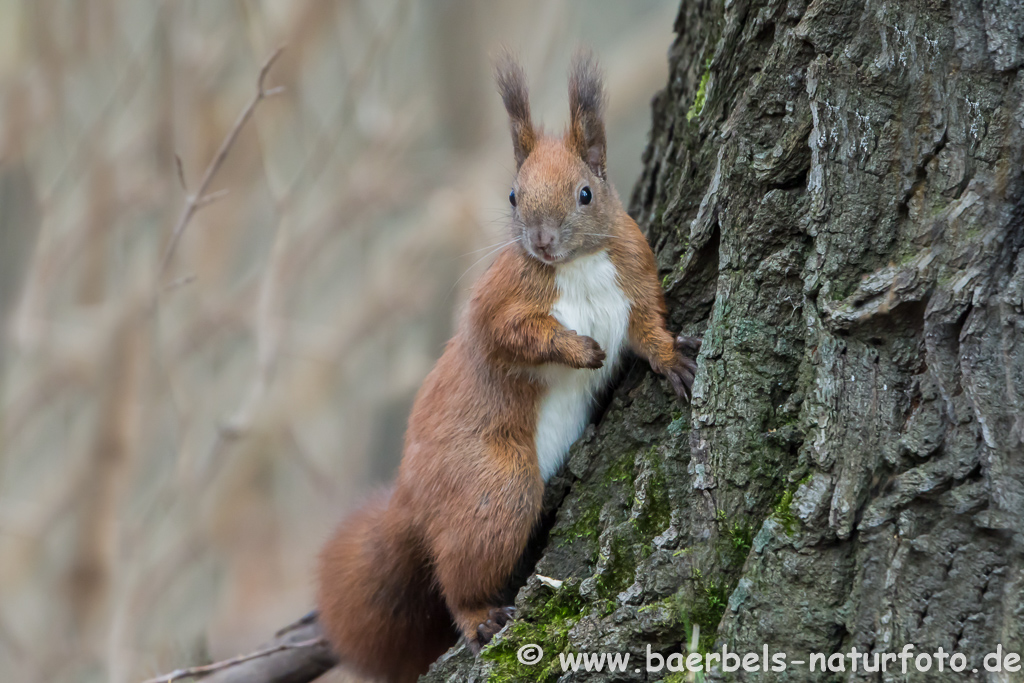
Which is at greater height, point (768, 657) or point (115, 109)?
point (115, 109)

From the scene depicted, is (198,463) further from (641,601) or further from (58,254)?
(641,601)

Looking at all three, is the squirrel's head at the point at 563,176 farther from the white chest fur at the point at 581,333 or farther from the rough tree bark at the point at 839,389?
the rough tree bark at the point at 839,389

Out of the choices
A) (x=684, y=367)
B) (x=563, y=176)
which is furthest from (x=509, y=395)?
(x=563, y=176)

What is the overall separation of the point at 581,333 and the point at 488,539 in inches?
24.0

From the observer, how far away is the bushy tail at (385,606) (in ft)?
8.60

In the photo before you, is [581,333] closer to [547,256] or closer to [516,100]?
[547,256]

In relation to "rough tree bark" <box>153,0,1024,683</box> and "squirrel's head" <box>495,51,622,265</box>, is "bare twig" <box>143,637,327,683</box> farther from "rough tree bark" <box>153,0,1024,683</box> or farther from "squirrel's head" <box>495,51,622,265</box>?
"squirrel's head" <box>495,51,622,265</box>

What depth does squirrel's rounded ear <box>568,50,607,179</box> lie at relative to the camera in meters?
2.56

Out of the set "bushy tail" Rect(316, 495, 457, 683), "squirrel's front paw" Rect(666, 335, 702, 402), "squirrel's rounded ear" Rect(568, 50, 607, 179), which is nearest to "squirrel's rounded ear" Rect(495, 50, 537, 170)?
"squirrel's rounded ear" Rect(568, 50, 607, 179)

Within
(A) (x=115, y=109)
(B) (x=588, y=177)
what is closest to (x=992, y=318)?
(B) (x=588, y=177)

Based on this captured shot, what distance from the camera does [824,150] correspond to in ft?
6.08

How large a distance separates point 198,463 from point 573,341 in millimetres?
3907

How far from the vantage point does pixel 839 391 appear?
1.76 meters

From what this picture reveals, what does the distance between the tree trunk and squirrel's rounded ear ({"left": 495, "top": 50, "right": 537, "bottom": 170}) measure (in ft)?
2.05
